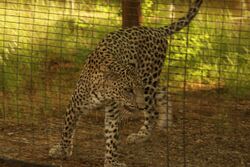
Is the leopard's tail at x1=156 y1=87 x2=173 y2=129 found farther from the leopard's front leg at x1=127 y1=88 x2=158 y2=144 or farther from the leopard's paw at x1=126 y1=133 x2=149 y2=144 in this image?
the leopard's paw at x1=126 y1=133 x2=149 y2=144

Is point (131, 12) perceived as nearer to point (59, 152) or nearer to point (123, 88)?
point (123, 88)

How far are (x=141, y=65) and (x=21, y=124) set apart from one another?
154 centimetres

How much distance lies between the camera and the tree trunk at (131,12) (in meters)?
7.29

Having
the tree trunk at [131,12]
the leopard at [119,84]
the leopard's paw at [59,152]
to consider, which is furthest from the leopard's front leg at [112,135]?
the tree trunk at [131,12]

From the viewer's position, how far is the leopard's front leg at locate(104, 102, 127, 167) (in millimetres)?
5414

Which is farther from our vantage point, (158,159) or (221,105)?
(221,105)

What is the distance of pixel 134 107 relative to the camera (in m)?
5.31

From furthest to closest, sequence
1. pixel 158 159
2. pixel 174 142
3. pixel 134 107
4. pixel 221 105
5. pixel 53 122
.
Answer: pixel 221 105, pixel 53 122, pixel 174 142, pixel 158 159, pixel 134 107

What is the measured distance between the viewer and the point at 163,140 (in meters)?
6.44

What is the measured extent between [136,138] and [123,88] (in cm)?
112

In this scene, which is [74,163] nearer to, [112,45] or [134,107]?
[134,107]

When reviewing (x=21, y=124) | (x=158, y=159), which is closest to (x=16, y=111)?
(x=21, y=124)

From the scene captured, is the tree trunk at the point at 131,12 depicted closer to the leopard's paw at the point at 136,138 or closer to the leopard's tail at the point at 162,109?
the leopard's tail at the point at 162,109

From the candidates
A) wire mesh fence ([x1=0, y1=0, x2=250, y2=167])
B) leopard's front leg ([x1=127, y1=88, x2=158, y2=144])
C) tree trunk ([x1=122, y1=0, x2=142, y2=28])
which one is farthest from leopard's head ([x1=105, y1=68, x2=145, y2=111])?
tree trunk ([x1=122, y1=0, x2=142, y2=28])
